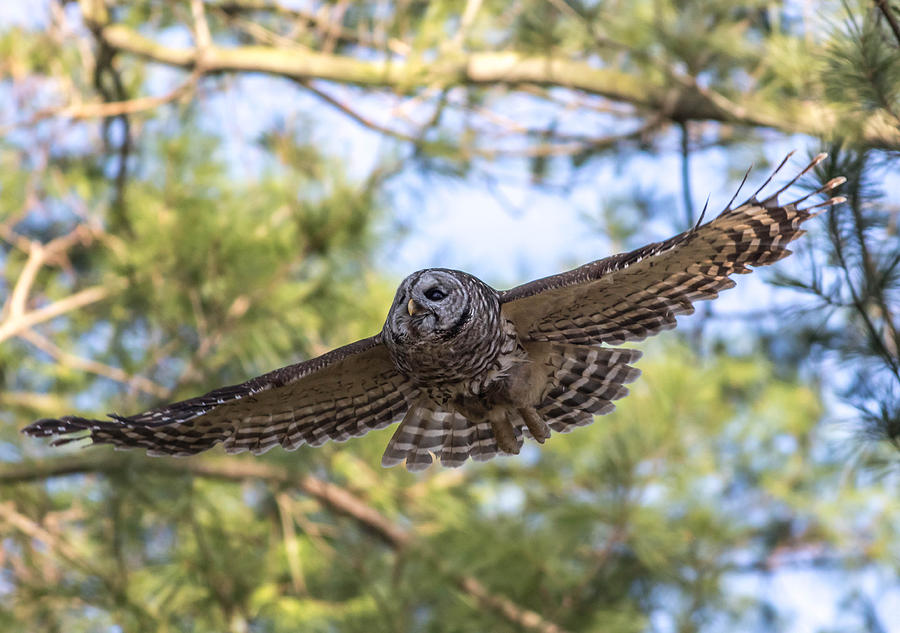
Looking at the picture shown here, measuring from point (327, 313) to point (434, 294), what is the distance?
267 centimetres

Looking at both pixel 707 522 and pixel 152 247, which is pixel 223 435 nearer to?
pixel 152 247

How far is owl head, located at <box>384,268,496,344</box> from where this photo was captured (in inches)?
140

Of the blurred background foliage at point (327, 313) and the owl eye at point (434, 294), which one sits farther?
the blurred background foliage at point (327, 313)

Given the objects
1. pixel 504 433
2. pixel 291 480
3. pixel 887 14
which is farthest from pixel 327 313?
pixel 887 14

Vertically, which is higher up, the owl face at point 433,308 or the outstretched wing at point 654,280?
the owl face at point 433,308

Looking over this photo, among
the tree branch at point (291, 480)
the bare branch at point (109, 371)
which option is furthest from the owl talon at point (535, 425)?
the bare branch at point (109, 371)

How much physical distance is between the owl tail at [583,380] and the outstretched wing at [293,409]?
58 cm

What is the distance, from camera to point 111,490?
210 inches

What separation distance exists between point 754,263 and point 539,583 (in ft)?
9.07

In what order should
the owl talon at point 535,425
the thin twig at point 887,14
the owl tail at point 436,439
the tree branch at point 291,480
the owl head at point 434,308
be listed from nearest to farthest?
1. the thin twig at point 887,14
2. the owl head at point 434,308
3. the owl talon at point 535,425
4. the owl tail at point 436,439
5. the tree branch at point 291,480

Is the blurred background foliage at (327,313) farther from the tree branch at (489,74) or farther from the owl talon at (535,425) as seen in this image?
the owl talon at (535,425)

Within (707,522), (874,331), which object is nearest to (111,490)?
(707,522)

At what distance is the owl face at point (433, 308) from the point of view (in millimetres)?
3555

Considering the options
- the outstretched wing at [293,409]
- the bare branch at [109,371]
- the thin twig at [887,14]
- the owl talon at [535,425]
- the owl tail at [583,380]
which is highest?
the bare branch at [109,371]
